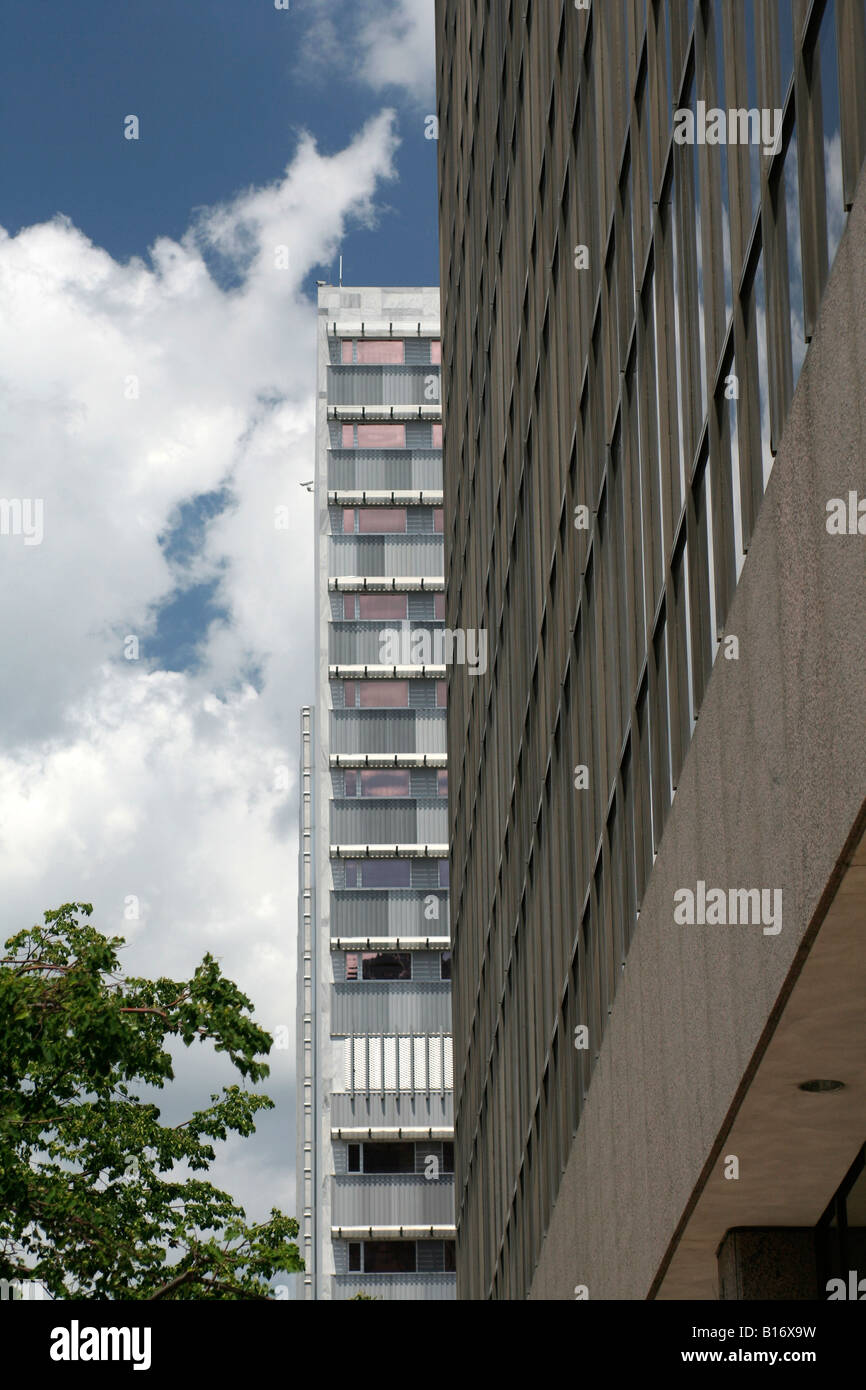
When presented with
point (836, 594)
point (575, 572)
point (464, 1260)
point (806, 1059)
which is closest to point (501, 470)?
point (575, 572)

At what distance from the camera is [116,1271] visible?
20.9 m

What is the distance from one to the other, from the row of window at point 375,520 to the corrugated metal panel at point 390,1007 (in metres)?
16.3

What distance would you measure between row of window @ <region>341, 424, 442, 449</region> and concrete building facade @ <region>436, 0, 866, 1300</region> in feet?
146

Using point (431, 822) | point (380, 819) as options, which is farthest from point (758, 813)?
point (380, 819)

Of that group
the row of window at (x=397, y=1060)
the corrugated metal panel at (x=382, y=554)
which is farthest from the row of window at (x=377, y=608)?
the row of window at (x=397, y=1060)

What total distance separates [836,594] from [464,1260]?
29.3 m

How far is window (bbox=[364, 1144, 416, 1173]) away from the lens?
219 feet

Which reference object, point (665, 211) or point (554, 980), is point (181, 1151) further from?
point (665, 211)

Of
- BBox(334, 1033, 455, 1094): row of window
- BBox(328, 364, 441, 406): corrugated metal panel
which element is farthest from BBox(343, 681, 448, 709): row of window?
BBox(334, 1033, 455, 1094): row of window

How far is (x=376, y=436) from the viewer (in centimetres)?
7356

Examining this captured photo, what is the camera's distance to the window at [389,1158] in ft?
219

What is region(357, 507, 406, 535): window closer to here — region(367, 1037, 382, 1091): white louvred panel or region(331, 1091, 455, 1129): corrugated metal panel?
region(367, 1037, 382, 1091): white louvred panel

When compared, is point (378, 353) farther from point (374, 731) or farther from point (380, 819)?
point (380, 819)

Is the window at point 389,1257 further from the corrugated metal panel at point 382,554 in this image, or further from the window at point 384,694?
the corrugated metal panel at point 382,554
